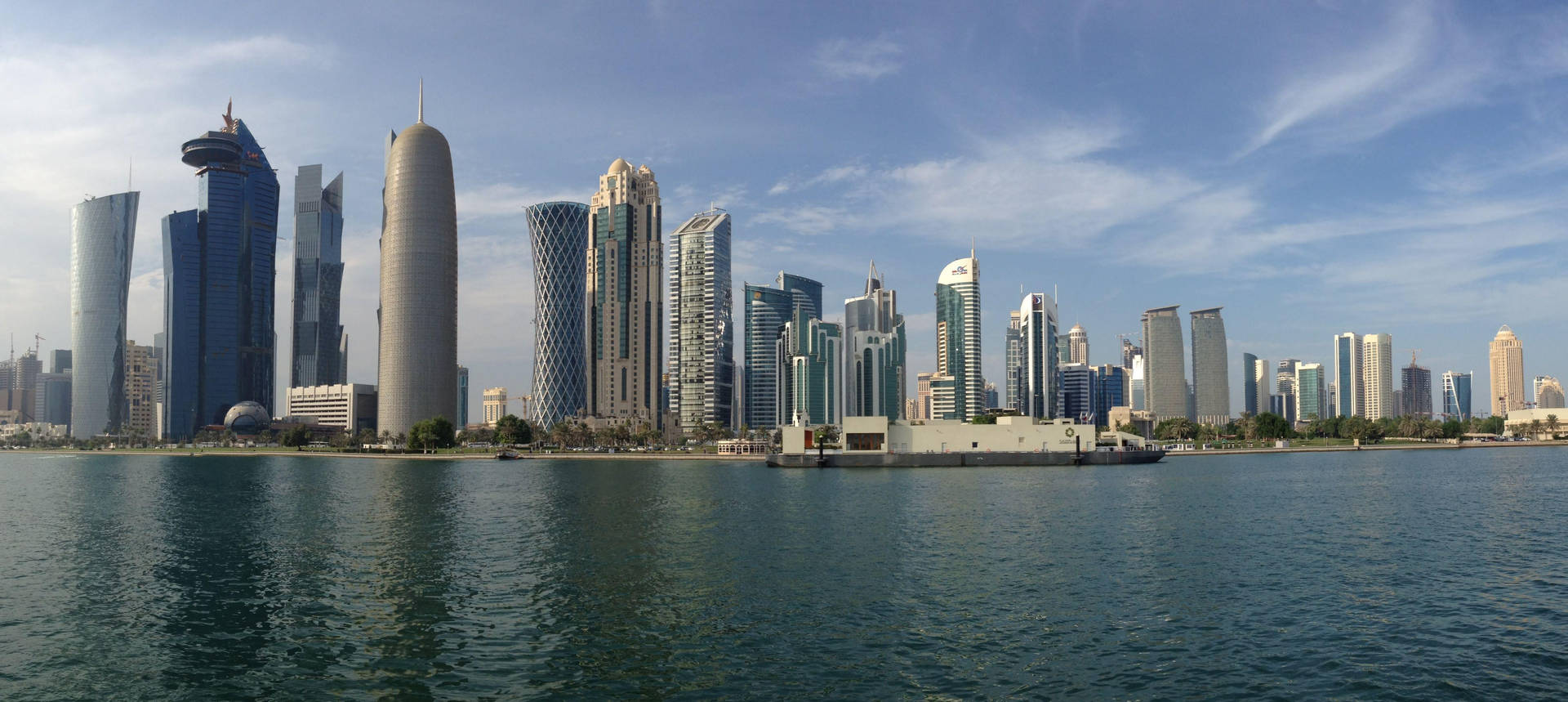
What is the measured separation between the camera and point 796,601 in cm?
4412

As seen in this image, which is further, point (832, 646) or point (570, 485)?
point (570, 485)

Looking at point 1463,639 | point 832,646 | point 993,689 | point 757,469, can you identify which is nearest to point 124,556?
point 832,646

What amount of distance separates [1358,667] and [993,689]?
14.4m

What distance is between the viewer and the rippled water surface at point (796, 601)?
105 ft

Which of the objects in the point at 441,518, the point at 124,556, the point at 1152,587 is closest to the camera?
the point at 1152,587

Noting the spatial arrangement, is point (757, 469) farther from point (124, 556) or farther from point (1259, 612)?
point (1259, 612)

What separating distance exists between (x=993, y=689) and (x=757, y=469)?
161581 mm

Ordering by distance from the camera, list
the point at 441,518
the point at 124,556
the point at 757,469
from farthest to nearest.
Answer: the point at 757,469 → the point at 441,518 → the point at 124,556

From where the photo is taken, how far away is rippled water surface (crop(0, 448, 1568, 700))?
105 ft

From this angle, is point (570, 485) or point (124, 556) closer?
point (124, 556)

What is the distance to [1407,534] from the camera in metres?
66.8

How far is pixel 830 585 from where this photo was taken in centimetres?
4809

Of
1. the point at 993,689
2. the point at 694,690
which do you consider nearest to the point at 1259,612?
the point at 993,689

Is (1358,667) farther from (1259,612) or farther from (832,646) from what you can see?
(832,646)
